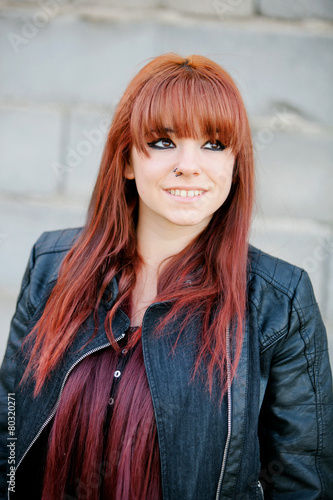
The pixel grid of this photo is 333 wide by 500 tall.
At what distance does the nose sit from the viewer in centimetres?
113

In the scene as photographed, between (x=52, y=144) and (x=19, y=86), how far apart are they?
1.02 ft

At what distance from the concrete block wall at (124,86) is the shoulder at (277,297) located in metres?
0.48

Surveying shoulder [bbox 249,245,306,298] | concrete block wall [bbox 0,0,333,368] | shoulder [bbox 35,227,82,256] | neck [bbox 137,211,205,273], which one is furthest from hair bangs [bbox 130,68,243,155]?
concrete block wall [bbox 0,0,333,368]

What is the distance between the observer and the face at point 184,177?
3.76ft

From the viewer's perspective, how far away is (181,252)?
1327 millimetres

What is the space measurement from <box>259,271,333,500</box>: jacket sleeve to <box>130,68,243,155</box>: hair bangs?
530 mm

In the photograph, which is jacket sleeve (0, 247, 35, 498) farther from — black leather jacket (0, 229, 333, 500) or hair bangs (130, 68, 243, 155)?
hair bangs (130, 68, 243, 155)

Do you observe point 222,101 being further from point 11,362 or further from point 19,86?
point 19,86

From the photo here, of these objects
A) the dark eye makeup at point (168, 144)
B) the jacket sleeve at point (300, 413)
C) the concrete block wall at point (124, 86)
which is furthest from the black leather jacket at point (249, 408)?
the concrete block wall at point (124, 86)

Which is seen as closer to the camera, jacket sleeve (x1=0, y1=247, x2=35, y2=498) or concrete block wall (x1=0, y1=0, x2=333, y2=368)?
jacket sleeve (x1=0, y1=247, x2=35, y2=498)

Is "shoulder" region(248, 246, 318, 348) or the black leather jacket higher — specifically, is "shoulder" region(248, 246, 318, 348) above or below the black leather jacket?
above

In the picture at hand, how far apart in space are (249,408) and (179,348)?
246 mm

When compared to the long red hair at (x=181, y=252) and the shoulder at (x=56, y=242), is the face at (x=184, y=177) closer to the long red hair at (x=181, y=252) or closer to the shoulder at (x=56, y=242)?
the long red hair at (x=181, y=252)

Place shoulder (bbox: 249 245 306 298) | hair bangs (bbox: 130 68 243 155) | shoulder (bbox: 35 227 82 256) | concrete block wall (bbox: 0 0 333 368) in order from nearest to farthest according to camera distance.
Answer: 1. hair bangs (bbox: 130 68 243 155)
2. shoulder (bbox: 249 245 306 298)
3. shoulder (bbox: 35 227 82 256)
4. concrete block wall (bbox: 0 0 333 368)
